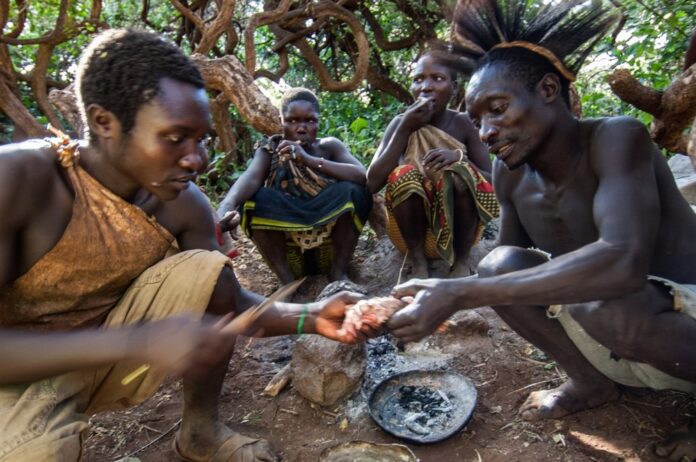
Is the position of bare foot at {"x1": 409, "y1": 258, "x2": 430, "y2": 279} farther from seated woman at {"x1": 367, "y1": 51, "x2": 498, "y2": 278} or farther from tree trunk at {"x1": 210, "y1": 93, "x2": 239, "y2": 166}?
tree trunk at {"x1": 210, "y1": 93, "x2": 239, "y2": 166}

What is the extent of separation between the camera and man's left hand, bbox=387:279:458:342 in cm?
195

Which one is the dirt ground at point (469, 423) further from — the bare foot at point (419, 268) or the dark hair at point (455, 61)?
the dark hair at point (455, 61)

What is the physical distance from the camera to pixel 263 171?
3965 millimetres

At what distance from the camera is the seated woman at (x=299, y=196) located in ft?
12.4

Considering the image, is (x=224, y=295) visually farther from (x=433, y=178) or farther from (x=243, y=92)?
(x=243, y=92)

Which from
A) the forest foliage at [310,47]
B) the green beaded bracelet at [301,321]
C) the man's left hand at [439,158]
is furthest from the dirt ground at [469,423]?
the forest foliage at [310,47]

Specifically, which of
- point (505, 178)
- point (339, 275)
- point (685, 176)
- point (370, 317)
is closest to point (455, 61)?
point (505, 178)

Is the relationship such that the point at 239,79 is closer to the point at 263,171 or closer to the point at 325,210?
the point at 263,171

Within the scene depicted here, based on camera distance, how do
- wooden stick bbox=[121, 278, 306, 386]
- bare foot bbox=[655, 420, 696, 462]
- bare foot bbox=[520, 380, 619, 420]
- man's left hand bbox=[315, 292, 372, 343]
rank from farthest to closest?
bare foot bbox=[520, 380, 619, 420]
man's left hand bbox=[315, 292, 372, 343]
bare foot bbox=[655, 420, 696, 462]
wooden stick bbox=[121, 278, 306, 386]

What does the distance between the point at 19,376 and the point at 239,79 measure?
3.46 metres

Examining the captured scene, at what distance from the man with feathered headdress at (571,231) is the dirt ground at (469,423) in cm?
12

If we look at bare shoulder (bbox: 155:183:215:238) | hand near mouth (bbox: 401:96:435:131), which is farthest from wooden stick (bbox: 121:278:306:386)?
hand near mouth (bbox: 401:96:435:131)

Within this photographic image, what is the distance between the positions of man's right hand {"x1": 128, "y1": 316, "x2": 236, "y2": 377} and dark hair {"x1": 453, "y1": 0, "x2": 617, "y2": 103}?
152 cm

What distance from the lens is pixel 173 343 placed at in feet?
5.15
